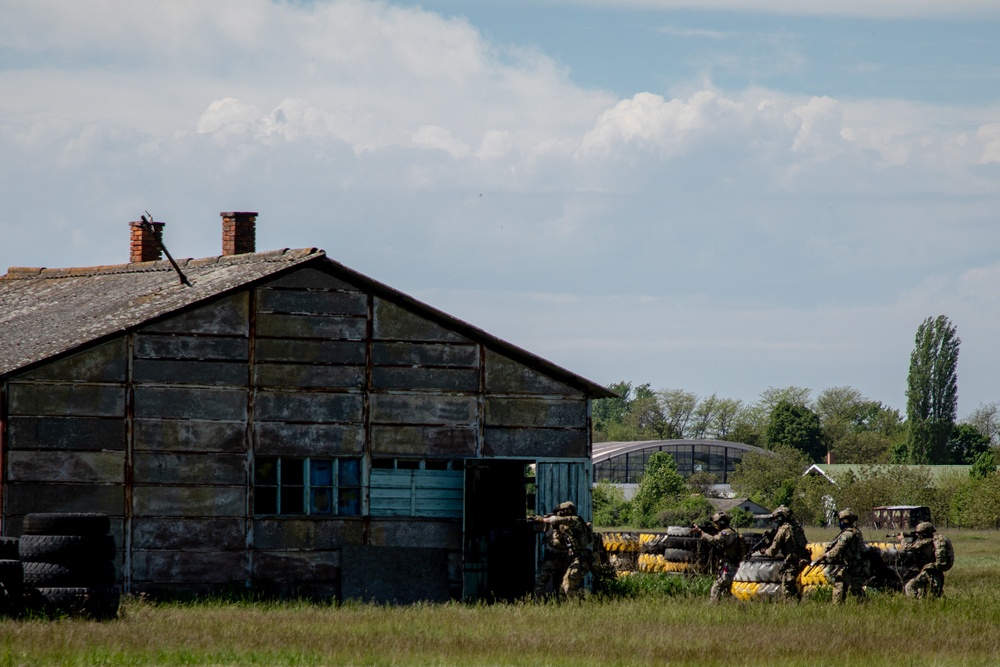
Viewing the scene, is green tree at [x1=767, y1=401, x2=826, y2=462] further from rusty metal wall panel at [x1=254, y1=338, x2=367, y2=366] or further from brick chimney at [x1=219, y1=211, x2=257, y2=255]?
rusty metal wall panel at [x1=254, y1=338, x2=367, y2=366]

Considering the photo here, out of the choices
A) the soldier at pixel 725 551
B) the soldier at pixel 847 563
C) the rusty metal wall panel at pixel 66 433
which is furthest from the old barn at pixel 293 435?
the soldier at pixel 847 563

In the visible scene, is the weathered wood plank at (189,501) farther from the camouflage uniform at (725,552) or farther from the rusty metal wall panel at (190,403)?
the camouflage uniform at (725,552)

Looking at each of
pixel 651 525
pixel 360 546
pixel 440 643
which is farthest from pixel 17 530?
pixel 651 525

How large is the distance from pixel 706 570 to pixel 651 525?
45078mm

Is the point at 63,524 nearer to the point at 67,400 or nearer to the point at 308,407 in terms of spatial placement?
the point at 67,400

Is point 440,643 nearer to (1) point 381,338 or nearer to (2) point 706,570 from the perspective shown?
(1) point 381,338

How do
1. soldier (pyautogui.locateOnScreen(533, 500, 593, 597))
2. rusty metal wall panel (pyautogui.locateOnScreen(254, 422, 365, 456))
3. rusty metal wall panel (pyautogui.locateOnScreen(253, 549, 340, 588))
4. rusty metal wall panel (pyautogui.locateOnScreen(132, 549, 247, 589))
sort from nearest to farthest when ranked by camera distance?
rusty metal wall panel (pyautogui.locateOnScreen(132, 549, 247, 589)), soldier (pyautogui.locateOnScreen(533, 500, 593, 597)), rusty metal wall panel (pyautogui.locateOnScreen(253, 549, 340, 588)), rusty metal wall panel (pyautogui.locateOnScreen(254, 422, 365, 456))

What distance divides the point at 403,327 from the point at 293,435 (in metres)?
2.52

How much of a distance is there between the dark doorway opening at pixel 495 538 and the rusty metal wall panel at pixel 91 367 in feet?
19.1

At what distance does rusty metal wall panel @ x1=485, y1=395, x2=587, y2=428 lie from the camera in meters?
24.6

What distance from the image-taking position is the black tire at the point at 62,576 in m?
18.2

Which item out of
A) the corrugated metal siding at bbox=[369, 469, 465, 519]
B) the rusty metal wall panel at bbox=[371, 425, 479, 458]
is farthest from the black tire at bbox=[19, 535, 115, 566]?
the rusty metal wall panel at bbox=[371, 425, 479, 458]

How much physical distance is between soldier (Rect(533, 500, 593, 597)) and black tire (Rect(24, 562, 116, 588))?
7.18 meters

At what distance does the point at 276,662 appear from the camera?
14211 millimetres
